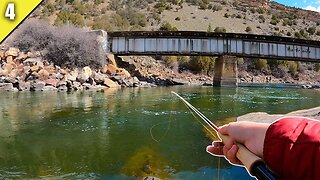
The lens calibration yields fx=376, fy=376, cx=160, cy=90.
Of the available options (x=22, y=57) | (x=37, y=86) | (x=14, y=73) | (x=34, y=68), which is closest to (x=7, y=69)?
(x=14, y=73)

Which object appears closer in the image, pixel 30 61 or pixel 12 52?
pixel 30 61

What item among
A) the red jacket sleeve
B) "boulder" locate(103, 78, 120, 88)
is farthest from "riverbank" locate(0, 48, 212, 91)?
the red jacket sleeve

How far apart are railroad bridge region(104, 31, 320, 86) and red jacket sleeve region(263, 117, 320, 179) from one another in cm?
4310

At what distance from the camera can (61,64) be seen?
39.5 meters

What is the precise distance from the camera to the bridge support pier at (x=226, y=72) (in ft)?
145

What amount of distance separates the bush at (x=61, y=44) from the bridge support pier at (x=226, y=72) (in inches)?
554

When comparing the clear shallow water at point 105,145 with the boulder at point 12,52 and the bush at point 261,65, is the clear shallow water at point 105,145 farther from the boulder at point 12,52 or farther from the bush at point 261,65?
the bush at point 261,65

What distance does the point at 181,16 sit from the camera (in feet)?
276

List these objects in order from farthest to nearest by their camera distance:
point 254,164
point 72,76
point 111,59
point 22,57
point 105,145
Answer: point 111,59 < point 22,57 < point 72,76 < point 105,145 < point 254,164

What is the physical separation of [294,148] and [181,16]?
84579 mm

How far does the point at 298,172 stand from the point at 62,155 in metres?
8.16

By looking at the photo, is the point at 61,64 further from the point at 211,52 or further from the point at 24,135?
the point at 24,135

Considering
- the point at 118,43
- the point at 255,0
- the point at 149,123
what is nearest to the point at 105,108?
the point at 149,123

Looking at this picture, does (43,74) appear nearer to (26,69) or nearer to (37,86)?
(26,69)
